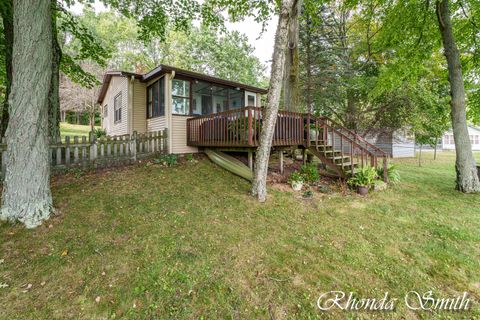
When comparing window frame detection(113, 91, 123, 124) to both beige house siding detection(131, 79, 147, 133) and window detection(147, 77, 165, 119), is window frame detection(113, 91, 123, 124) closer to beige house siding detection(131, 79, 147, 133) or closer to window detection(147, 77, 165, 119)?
beige house siding detection(131, 79, 147, 133)

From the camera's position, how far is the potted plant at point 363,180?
6023 millimetres

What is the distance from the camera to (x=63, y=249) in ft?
9.85

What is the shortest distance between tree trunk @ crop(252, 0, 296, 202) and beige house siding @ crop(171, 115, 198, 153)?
4417 millimetres

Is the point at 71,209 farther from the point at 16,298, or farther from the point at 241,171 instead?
the point at 241,171

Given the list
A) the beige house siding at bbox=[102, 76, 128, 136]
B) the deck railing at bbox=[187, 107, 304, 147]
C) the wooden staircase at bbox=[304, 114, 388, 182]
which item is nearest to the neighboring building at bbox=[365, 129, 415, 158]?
the wooden staircase at bbox=[304, 114, 388, 182]

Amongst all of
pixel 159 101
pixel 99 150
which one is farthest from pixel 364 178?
pixel 159 101

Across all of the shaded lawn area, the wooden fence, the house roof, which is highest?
the house roof

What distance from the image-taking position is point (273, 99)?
4.99m

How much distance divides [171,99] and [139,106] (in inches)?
96.5

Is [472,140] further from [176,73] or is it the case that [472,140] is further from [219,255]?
[219,255]

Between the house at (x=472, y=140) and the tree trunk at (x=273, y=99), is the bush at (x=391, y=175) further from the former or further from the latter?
the house at (x=472, y=140)

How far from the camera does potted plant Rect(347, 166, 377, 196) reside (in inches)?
237

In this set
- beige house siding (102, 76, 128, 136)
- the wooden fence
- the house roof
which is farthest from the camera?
beige house siding (102, 76, 128, 136)

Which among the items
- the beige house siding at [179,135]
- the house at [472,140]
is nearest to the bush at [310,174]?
the beige house siding at [179,135]
